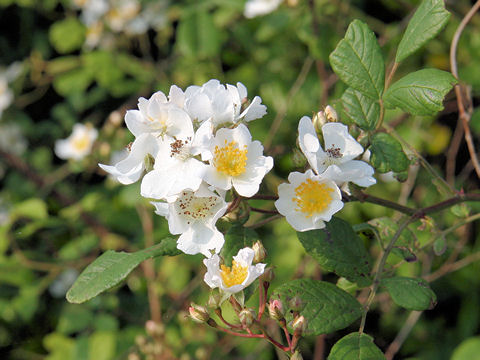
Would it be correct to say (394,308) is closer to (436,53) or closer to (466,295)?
(466,295)

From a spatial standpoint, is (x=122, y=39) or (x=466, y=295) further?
(x=122, y=39)

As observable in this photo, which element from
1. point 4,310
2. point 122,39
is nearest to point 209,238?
Result: point 4,310

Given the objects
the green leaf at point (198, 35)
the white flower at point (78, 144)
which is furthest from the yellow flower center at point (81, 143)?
the green leaf at point (198, 35)

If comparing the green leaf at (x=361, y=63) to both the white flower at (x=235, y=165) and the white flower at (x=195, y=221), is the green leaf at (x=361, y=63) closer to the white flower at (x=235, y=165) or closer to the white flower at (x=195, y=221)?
the white flower at (x=235, y=165)

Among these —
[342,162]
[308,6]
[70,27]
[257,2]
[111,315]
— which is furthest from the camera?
[70,27]

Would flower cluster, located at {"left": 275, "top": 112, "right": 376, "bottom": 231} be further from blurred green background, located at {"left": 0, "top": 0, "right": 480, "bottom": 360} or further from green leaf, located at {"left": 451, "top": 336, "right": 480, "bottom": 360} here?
Result: green leaf, located at {"left": 451, "top": 336, "right": 480, "bottom": 360}

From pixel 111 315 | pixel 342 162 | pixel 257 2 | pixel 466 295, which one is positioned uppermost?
pixel 342 162
